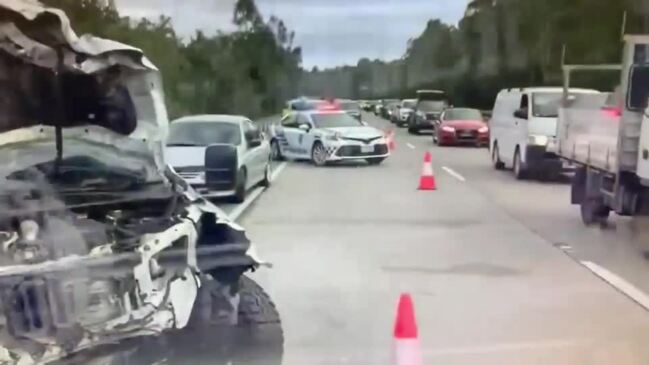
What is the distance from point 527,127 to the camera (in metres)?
15.0

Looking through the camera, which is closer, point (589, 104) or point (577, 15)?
point (577, 15)

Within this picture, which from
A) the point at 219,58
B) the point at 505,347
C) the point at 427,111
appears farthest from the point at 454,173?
the point at 505,347

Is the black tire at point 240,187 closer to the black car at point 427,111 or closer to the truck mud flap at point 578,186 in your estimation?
the black car at point 427,111

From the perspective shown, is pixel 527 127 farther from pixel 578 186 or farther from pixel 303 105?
pixel 303 105

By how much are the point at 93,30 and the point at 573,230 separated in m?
7.04

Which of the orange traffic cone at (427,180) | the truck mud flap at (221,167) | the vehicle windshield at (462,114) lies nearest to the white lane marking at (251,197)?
the truck mud flap at (221,167)

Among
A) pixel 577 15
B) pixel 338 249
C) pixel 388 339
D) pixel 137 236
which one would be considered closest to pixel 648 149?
pixel 577 15

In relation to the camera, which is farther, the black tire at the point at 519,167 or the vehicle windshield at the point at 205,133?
the black tire at the point at 519,167

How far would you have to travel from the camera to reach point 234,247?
5.49 meters

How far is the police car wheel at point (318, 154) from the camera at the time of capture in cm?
1486

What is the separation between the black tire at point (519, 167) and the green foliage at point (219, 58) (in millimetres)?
7572

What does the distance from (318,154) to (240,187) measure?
5.30m

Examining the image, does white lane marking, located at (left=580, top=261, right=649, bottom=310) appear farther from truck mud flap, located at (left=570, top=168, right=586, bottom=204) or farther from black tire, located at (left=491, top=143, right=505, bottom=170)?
black tire, located at (left=491, top=143, right=505, bottom=170)

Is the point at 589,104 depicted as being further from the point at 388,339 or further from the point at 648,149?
the point at 388,339
